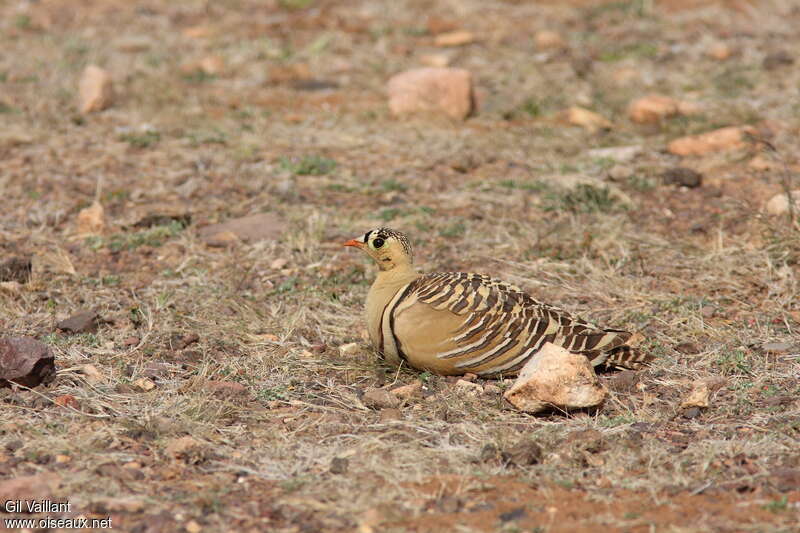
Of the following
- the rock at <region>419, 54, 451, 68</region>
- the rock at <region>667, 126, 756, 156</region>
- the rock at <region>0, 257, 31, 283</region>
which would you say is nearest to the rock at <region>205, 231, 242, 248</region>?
the rock at <region>0, 257, 31, 283</region>

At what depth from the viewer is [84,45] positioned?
11.0 metres

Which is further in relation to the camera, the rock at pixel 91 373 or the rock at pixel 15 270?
the rock at pixel 15 270

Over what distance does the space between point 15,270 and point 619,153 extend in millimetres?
4593

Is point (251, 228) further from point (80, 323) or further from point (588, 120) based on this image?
point (588, 120)

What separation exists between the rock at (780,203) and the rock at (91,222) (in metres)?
4.43

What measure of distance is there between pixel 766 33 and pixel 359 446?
856 centimetres

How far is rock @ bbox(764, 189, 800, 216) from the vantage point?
21.1 ft

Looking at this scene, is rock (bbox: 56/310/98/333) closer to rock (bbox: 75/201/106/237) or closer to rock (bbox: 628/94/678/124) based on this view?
rock (bbox: 75/201/106/237)


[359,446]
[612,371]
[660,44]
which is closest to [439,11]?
[660,44]

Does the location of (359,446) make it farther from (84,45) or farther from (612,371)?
(84,45)

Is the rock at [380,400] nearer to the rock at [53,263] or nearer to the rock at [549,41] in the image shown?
the rock at [53,263]

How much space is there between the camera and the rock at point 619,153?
7933 mm

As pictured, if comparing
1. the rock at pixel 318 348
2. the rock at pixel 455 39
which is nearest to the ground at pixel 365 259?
the rock at pixel 318 348

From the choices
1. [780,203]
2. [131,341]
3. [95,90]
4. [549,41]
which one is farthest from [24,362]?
[549,41]
